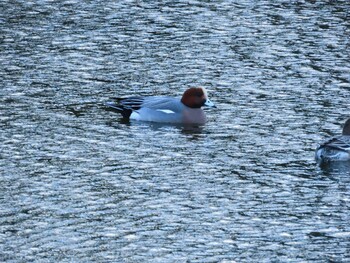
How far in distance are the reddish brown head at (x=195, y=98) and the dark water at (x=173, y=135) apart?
300mm

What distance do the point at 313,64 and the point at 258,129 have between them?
4.57m

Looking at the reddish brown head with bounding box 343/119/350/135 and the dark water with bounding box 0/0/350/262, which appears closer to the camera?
the dark water with bounding box 0/0/350/262

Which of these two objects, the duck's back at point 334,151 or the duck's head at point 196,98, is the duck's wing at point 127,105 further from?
the duck's back at point 334,151

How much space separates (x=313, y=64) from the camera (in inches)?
930

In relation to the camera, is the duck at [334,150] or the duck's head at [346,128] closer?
the duck at [334,150]

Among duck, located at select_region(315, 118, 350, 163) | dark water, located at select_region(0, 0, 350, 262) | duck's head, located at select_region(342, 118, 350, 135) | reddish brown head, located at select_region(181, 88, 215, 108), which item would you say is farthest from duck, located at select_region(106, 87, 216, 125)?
duck, located at select_region(315, 118, 350, 163)

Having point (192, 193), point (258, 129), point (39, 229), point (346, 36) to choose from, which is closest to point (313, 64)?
point (346, 36)

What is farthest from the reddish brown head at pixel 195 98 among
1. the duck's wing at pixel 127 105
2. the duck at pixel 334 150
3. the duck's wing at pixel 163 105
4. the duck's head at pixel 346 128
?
the duck at pixel 334 150

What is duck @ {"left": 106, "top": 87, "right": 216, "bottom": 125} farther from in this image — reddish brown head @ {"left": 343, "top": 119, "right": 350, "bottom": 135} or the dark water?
reddish brown head @ {"left": 343, "top": 119, "right": 350, "bottom": 135}

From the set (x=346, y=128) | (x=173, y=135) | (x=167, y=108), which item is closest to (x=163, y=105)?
(x=167, y=108)

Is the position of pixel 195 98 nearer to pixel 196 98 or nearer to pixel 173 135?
pixel 196 98

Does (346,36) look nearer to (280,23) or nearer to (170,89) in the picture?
(280,23)

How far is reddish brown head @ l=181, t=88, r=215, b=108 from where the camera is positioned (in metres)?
20.5

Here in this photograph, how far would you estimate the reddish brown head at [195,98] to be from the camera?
20.5 metres
